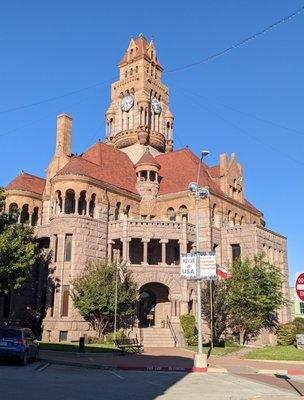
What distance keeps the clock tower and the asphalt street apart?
39.7 m

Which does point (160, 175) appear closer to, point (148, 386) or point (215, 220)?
point (215, 220)

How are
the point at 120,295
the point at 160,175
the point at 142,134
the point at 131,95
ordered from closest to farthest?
the point at 120,295, the point at 160,175, the point at 142,134, the point at 131,95

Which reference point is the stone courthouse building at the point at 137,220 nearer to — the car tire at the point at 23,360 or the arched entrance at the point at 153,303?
the arched entrance at the point at 153,303

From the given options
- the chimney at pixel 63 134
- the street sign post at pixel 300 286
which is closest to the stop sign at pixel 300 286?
the street sign post at pixel 300 286

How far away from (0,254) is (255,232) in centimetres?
2395

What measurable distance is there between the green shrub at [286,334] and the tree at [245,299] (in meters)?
2.98

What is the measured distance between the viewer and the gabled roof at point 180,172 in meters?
49.4

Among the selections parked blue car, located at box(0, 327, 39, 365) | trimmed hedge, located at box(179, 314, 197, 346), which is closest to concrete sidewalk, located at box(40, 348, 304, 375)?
parked blue car, located at box(0, 327, 39, 365)

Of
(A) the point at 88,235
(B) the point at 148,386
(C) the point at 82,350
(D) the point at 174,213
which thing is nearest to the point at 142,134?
(D) the point at 174,213

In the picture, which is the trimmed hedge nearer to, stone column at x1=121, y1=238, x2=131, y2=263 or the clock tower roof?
stone column at x1=121, y1=238, x2=131, y2=263

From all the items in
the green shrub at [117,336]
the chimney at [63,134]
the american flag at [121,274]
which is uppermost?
the chimney at [63,134]

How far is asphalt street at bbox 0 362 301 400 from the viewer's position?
12867 millimetres

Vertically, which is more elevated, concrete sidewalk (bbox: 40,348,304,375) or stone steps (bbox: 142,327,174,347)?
stone steps (bbox: 142,327,174,347)

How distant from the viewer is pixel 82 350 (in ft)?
88.0
